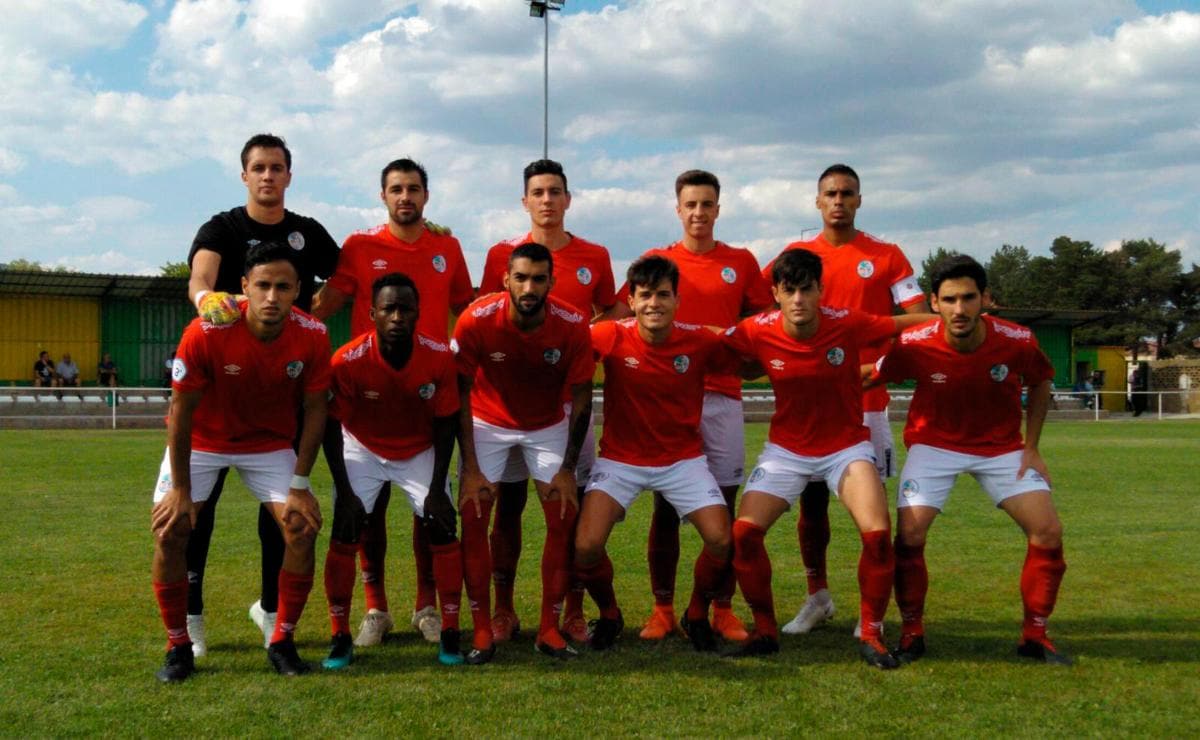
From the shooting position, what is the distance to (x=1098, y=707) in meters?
4.23

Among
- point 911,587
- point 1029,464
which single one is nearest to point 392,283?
point 911,587

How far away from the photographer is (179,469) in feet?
15.7

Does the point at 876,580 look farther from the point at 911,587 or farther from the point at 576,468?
the point at 576,468

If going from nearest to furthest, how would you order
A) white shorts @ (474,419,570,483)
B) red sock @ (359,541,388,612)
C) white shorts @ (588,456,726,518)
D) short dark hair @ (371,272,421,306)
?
short dark hair @ (371,272,421,306), white shorts @ (588,456,726,518), white shorts @ (474,419,570,483), red sock @ (359,541,388,612)

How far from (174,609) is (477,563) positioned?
1438 millimetres

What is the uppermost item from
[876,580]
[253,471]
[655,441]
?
[655,441]

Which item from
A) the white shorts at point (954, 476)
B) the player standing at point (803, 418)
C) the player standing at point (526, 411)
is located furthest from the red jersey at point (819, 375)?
the player standing at point (526, 411)

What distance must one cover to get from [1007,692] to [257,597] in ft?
14.3

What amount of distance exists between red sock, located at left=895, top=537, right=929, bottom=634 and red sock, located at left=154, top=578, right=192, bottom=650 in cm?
346

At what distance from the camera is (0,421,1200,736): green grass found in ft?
13.2

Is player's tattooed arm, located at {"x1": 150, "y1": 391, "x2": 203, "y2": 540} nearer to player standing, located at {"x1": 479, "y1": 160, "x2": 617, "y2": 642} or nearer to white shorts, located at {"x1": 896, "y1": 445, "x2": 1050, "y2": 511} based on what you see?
player standing, located at {"x1": 479, "y1": 160, "x2": 617, "y2": 642}

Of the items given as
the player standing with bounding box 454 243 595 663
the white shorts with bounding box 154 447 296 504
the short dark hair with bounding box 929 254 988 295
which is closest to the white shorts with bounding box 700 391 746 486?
the player standing with bounding box 454 243 595 663

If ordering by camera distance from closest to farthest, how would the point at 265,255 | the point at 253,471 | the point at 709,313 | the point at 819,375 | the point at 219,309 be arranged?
the point at 219,309 → the point at 265,255 → the point at 253,471 → the point at 819,375 → the point at 709,313

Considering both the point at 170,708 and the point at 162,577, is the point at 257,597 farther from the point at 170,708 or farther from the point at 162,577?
the point at 170,708
